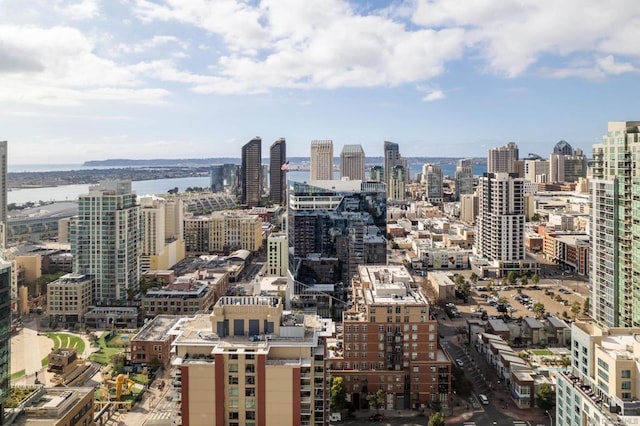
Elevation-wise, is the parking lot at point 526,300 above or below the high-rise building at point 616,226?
below

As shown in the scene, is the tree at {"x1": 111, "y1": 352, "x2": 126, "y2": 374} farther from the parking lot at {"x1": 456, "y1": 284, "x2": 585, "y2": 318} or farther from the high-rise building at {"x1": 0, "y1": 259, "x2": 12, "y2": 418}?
the parking lot at {"x1": 456, "y1": 284, "x2": 585, "y2": 318}

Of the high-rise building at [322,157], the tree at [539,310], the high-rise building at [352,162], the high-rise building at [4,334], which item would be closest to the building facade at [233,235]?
the tree at [539,310]

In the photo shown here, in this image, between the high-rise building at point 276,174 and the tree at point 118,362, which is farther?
the high-rise building at point 276,174

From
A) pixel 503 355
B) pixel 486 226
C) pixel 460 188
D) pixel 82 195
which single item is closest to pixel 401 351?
pixel 503 355

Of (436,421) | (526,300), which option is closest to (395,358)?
Result: (436,421)

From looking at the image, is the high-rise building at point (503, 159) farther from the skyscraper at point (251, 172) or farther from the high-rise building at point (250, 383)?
the high-rise building at point (250, 383)

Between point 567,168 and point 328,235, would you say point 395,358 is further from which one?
point 567,168

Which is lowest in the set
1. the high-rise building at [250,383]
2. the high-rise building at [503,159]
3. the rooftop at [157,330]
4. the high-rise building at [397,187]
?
the rooftop at [157,330]

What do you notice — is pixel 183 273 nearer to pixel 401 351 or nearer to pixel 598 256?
pixel 401 351
